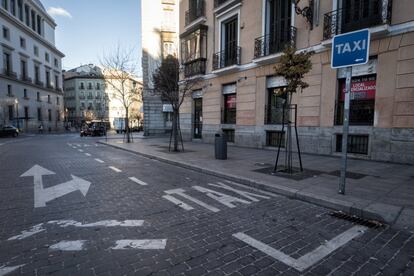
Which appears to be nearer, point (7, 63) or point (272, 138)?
point (272, 138)

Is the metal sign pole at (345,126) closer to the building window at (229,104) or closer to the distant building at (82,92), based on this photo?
the building window at (229,104)

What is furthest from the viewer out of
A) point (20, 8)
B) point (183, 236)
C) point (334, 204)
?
point (20, 8)

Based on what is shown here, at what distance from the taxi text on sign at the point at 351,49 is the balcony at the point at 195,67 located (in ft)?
44.8

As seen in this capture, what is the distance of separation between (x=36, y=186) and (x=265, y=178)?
20.4 ft

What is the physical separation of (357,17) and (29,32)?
55544 mm

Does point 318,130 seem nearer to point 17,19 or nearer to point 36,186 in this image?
point 36,186

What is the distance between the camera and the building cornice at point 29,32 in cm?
3896

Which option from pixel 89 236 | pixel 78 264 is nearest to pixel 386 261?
pixel 78 264

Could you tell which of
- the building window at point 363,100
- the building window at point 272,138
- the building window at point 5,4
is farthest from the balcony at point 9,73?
the building window at point 363,100

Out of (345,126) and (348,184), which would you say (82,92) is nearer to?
(348,184)

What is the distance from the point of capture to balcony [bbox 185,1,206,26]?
18453mm

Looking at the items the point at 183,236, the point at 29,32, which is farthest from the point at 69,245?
the point at 29,32

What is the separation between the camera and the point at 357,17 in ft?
34.1

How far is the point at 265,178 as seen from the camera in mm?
6910
